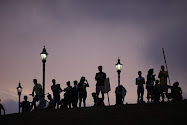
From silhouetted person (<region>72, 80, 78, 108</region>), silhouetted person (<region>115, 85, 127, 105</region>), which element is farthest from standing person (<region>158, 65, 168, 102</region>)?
silhouetted person (<region>72, 80, 78, 108</region>)

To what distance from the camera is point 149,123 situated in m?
9.44

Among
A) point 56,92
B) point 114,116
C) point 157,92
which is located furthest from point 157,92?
point 56,92

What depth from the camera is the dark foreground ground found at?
32.4 feet

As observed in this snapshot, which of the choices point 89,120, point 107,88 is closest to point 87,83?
point 107,88

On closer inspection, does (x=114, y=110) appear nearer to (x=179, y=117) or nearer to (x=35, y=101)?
(x=179, y=117)

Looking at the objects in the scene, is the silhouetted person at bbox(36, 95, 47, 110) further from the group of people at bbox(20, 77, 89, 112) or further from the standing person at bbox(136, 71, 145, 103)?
the standing person at bbox(136, 71, 145, 103)

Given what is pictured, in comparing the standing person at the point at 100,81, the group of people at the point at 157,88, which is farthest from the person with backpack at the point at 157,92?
the standing person at the point at 100,81

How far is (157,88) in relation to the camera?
13773 mm

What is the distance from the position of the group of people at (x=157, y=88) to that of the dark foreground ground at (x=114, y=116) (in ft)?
4.43

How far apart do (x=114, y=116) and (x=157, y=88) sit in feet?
12.1

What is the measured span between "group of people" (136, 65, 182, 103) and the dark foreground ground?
135 cm

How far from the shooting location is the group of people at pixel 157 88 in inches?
538

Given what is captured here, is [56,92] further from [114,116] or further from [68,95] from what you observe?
[114,116]

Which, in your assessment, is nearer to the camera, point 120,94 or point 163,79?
point 163,79
